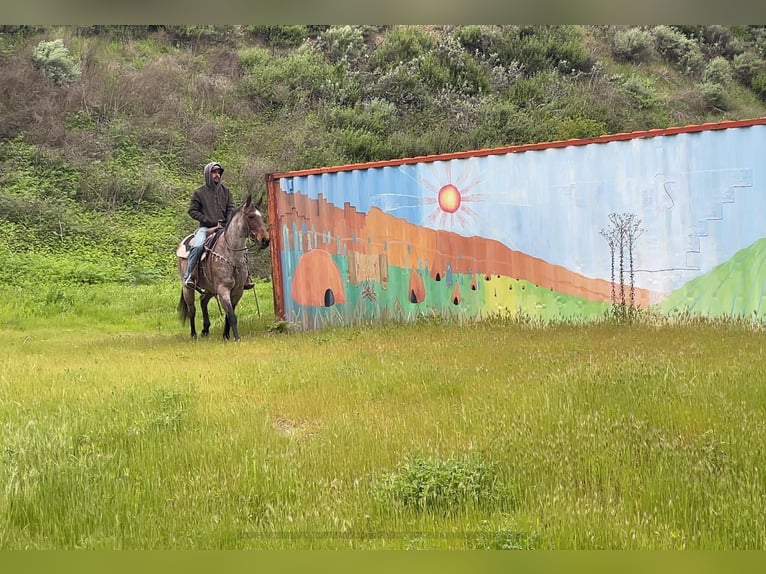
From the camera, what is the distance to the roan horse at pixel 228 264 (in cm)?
609

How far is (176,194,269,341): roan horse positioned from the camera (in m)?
6.09

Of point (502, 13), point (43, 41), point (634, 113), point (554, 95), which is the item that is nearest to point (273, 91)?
point (43, 41)

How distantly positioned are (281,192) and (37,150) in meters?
2.82

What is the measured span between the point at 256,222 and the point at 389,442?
10.5 feet

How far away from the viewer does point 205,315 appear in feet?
21.2

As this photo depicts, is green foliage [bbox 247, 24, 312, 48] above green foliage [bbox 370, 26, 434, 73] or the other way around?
the other way around

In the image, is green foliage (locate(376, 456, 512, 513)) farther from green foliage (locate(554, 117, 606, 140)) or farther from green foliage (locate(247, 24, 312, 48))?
green foliage (locate(554, 117, 606, 140))

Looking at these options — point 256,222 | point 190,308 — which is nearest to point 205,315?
point 190,308

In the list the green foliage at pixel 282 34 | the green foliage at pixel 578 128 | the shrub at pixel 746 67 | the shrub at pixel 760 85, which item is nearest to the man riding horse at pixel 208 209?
the green foliage at pixel 282 34

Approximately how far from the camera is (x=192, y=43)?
182 inches

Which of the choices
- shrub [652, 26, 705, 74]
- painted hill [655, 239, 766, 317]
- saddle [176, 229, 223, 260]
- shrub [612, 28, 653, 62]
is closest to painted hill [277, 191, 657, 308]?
painted hill [655, 239, 766, 317]

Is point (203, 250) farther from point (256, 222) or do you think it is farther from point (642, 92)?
point (642, 92)

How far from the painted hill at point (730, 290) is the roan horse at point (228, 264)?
11.0 ft

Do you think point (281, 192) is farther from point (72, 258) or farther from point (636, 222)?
point (636, 222)
